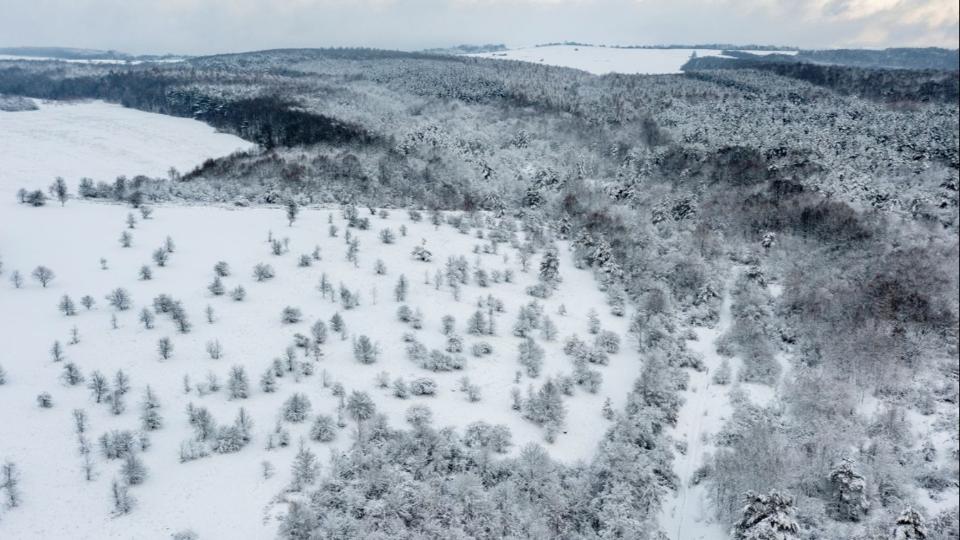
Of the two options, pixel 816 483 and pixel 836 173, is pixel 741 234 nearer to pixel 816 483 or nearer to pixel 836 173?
pixel 836 173

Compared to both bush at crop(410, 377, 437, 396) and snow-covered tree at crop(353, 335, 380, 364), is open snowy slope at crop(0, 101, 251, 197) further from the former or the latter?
bush at crop(410, 377, 437, 396)

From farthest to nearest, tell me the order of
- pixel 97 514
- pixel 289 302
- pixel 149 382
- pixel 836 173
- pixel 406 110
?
pixel 406 110 < pixel 836 173 < pixel 289 302 < pixel 149 382 < pixel 97 514

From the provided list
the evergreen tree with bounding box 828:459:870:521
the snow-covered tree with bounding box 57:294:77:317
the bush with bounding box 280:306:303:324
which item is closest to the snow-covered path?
the evergreen tree with bounding box 828:459:870:521

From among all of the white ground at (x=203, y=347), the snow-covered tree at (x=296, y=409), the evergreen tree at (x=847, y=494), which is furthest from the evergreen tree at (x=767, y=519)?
the snow-covered tree at (x=296, y=409)

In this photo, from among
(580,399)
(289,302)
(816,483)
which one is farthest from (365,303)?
(816,483)

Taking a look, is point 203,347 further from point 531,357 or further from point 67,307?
point 531,357

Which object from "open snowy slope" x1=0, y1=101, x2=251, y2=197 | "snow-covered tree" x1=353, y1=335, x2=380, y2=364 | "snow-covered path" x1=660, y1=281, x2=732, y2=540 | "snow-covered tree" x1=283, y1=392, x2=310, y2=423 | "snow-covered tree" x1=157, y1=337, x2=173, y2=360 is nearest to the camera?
"snow-covered path" x1=660, y1=281, x2=732, y2=540
